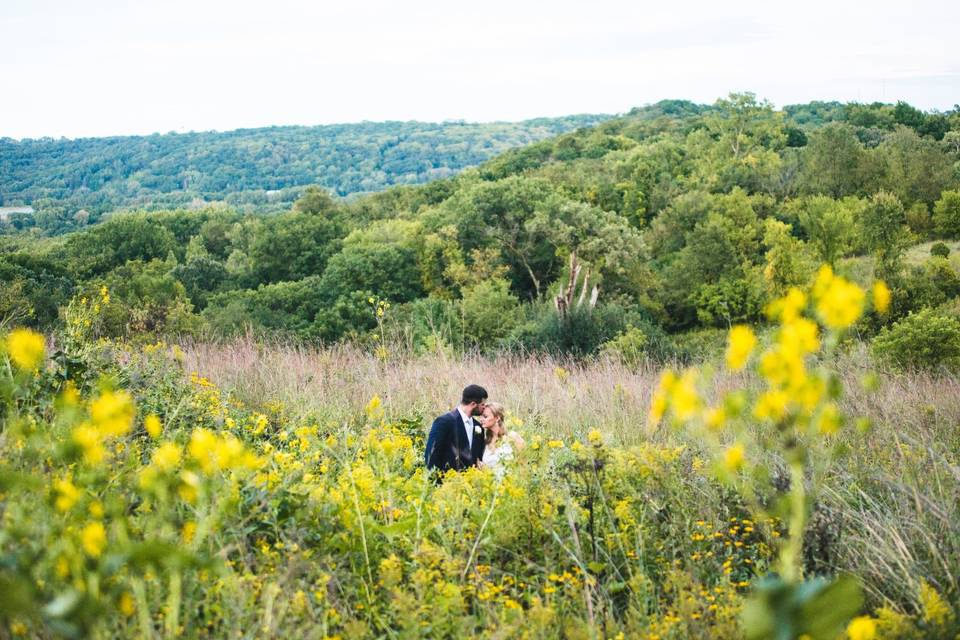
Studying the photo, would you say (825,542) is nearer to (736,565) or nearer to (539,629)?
(736,565)

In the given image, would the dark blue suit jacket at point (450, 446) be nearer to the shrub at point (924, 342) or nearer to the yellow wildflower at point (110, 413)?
the yellow wildflower at point (110, 413)

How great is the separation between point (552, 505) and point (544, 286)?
40.3 metres

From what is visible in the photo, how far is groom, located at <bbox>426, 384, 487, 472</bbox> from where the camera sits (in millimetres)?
4949

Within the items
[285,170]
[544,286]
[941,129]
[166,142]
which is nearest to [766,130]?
[941,129]

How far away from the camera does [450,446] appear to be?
5062 mm

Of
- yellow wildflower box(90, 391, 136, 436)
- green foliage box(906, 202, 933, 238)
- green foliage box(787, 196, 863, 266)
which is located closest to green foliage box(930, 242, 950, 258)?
green foliage box(787, 196, 863, 266)

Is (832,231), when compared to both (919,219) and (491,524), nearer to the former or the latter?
(919,219)

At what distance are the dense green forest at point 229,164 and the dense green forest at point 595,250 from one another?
137 ft

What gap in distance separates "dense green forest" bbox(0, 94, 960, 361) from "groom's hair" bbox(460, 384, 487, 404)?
14.9 metres

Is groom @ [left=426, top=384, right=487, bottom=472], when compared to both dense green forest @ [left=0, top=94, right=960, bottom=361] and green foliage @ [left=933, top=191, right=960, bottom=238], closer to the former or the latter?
dense green forest @ [left=0, top=94, right=960, bottom=361]

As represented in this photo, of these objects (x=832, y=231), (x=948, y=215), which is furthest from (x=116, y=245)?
(x=948, y=215)

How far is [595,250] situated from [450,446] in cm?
3353

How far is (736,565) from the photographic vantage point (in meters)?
3.05

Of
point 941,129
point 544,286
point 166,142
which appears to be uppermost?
point 166,142
